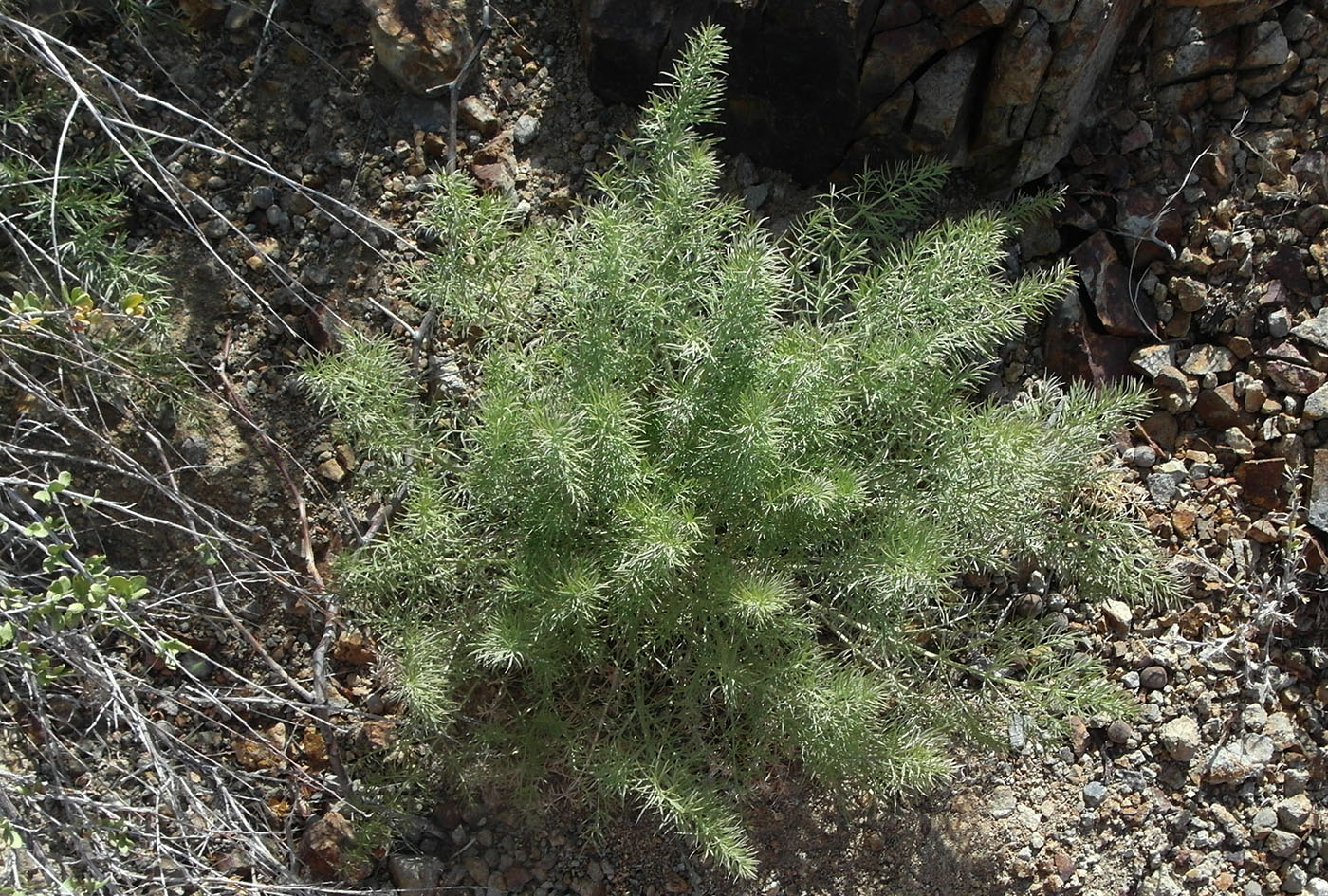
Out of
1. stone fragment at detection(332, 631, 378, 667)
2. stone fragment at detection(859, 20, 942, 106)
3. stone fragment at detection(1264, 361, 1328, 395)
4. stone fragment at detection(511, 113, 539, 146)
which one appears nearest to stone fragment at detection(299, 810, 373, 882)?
stone fragment at detection(332, 631, 378, 667)

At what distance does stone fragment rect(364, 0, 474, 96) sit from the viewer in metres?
3.20

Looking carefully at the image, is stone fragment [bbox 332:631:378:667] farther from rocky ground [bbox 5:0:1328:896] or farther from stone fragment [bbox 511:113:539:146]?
stone fragment [bbox 511:113:539:146]

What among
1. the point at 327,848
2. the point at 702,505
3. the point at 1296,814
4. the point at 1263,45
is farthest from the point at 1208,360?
the point at 327,848

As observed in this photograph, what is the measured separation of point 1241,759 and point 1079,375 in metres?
1.06

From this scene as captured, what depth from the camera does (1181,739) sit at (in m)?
3.04

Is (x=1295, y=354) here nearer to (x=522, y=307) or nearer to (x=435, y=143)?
(x=522, y=307)

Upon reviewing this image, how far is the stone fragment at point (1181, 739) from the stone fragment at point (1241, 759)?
0.19ft

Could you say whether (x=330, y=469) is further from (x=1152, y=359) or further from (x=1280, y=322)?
(x=1280, y=322)

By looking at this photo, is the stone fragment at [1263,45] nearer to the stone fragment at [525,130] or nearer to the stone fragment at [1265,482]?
the stone fragment at [1265,482]

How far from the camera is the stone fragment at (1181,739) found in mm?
3045

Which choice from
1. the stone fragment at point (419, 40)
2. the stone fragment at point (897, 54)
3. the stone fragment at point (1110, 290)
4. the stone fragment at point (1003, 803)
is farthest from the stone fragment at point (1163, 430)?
the stone fragment at point (419, 40)

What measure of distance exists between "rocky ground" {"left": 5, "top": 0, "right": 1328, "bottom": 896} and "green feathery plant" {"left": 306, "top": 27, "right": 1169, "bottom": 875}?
1.05 feet

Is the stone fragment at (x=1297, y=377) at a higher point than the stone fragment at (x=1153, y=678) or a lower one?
higher

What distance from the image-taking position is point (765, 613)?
2309 mm
